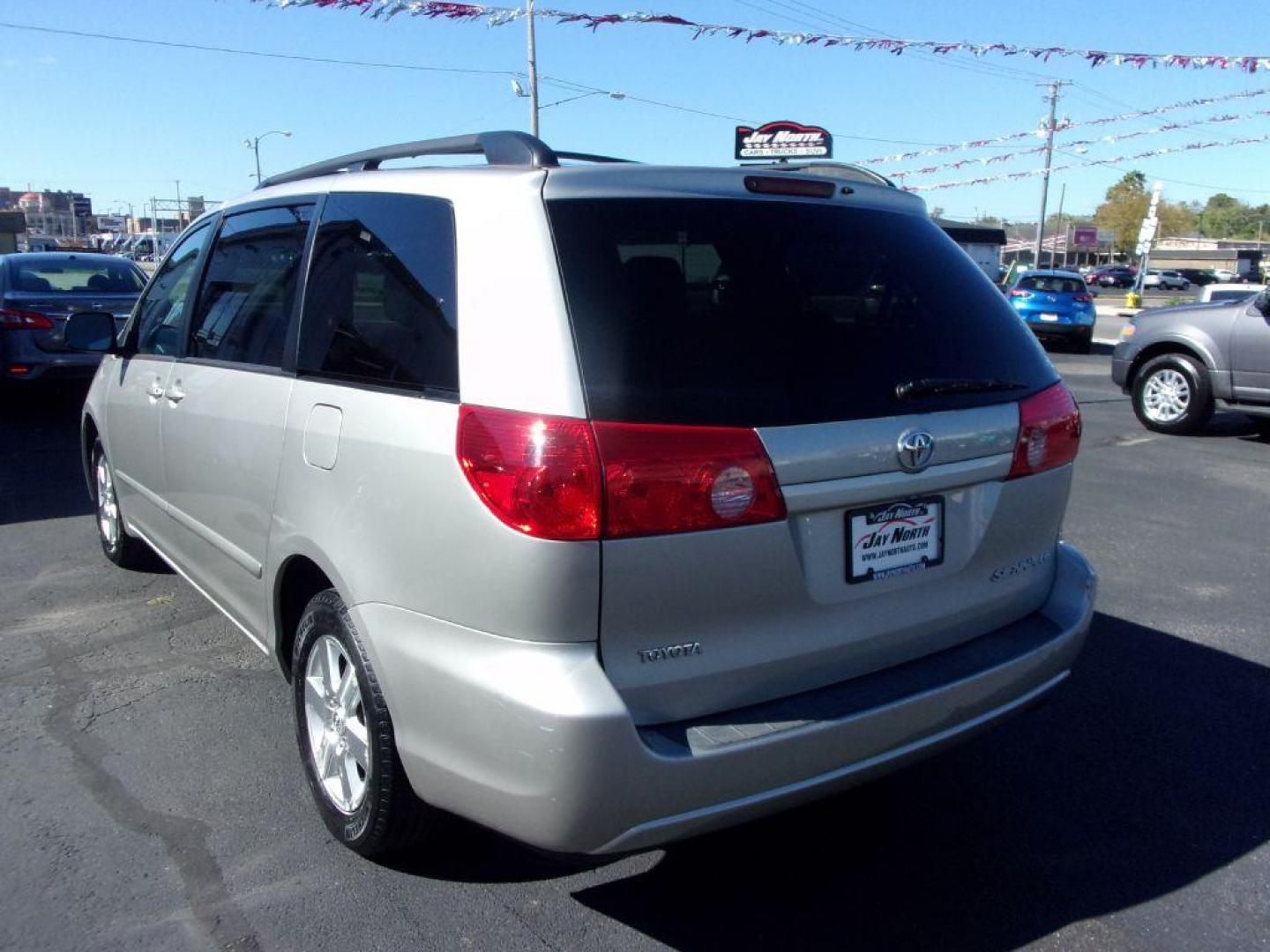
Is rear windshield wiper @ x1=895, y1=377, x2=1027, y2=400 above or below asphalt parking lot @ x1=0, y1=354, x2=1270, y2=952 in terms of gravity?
above

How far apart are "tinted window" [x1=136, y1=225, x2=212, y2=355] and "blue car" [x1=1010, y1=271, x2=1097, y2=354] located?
19934 millimetres

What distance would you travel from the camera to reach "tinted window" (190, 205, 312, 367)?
337 centimetres

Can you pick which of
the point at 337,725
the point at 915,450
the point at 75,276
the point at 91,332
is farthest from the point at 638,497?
the point at 75,276

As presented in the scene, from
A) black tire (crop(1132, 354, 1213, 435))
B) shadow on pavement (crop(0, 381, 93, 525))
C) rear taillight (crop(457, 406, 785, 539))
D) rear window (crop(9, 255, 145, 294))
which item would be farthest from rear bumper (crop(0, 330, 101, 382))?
black tire (crop(1132, 354, 1213, 435))

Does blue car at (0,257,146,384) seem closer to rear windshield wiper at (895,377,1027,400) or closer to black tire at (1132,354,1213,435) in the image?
rear windshield wiper at (895,377,1027,400)

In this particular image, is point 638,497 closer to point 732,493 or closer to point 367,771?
point 732,493

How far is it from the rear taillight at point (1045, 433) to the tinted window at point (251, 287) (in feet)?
7.11

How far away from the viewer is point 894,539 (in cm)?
258

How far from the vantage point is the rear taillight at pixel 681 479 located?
222 cm

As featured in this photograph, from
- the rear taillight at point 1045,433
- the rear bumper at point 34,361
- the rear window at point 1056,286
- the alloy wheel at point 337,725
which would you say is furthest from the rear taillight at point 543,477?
the rear window at point 1056,286

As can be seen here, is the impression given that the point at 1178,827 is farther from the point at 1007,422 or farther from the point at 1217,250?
the point at 1217,250

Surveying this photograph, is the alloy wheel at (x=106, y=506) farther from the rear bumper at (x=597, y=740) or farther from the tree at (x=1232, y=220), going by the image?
the tree at (x=1232, y=220)

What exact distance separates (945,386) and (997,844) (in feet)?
4.50

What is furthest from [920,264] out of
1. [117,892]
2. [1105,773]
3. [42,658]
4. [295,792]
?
[42,658]
